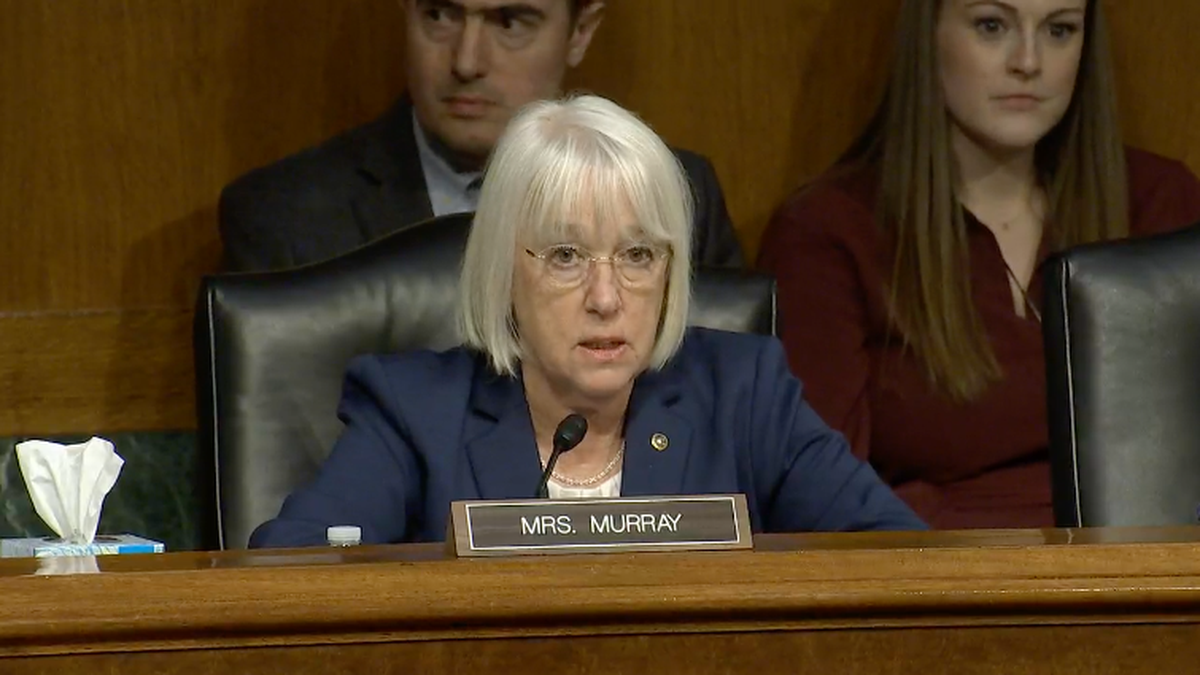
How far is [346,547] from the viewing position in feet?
5.80

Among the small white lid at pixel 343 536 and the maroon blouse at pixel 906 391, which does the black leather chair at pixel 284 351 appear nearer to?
the small white lid at pixel 343 536

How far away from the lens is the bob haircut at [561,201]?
7.79 feet

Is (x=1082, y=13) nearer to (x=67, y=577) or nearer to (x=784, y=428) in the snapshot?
(x=784, y=428)

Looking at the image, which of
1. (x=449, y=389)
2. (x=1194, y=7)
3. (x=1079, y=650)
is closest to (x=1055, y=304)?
(x=449, y=389)

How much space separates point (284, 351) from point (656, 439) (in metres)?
0.42

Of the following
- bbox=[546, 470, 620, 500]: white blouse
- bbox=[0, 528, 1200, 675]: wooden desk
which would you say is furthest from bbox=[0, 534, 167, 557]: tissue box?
bbox=[546, 470, 620, 500]: white blouse

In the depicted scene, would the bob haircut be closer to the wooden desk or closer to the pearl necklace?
the pearl necklace

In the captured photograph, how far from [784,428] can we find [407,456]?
427mm

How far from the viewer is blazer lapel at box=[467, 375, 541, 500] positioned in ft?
7.75

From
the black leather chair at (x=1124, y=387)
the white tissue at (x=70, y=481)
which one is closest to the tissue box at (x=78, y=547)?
the white tissue at (x=70, y=481)

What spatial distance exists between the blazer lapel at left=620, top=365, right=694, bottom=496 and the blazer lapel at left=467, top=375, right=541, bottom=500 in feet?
0.35

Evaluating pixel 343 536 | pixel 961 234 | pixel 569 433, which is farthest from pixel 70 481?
pixel 961 234

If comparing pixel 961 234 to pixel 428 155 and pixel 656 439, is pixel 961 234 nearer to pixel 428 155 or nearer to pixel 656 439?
pixel 428 155

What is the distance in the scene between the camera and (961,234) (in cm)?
315
